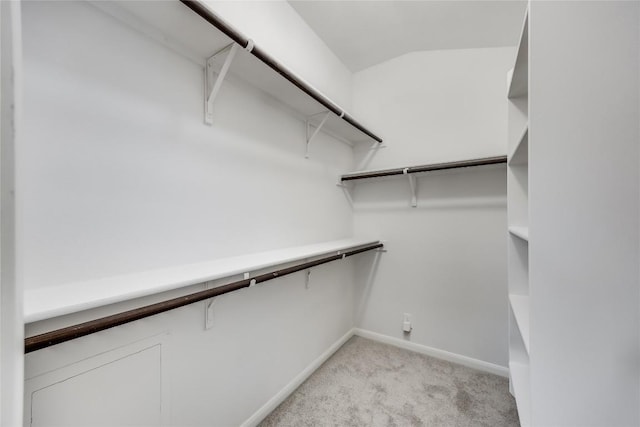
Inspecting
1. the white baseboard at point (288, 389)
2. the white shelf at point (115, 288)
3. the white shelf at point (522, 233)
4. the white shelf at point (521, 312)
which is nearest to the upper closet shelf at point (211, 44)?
the white shelf at point (115, 288)

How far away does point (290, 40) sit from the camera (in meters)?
1.80

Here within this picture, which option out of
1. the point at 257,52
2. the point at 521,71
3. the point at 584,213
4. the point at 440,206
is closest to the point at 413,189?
the point at 440,206

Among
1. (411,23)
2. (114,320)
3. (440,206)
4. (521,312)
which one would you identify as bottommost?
(521,312)

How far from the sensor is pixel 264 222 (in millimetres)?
1573

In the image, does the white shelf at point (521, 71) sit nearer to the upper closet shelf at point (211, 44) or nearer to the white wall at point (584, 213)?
the white wall at point (584, 213)

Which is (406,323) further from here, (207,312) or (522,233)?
(207,312)

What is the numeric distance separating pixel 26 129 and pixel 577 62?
1.61m

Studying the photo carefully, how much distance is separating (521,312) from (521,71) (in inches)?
44.9

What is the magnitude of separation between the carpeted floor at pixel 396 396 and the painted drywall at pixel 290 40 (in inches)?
78.9

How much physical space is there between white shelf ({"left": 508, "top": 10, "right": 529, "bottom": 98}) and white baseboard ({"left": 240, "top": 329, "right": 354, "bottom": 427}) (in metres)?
2.13

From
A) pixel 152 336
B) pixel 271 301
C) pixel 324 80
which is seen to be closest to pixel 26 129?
pixel 152 336

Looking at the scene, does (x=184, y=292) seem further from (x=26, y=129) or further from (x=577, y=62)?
(x=577, y=62)

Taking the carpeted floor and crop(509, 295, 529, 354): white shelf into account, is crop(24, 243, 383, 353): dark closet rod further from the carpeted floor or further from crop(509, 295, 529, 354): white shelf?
crop(509, 295, 529, 354): white shelf

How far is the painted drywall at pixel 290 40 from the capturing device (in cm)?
145
